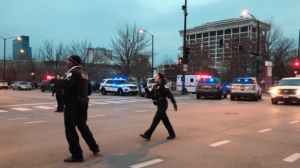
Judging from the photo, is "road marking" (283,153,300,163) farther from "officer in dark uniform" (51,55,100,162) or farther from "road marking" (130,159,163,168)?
"officer in dark uniform" (51,55,100,162)

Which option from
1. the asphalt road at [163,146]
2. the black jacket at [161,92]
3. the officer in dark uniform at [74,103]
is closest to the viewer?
the officer in dark uniform at [74,103]

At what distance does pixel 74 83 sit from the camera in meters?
5.56

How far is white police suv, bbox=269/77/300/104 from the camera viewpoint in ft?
59.8

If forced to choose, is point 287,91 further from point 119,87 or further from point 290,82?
point 119,87

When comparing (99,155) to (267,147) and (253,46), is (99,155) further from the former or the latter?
(253,46)

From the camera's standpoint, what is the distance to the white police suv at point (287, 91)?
18234 mm

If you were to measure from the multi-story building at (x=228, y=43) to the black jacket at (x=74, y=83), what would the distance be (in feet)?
91.5

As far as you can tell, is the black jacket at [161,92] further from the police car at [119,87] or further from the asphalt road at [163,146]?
the police car at [119,87]

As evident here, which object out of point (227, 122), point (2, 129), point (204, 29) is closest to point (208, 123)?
point (227, 122)

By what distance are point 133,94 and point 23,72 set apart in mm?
49931

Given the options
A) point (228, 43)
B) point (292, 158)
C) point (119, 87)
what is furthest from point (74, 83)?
point (228, 43)

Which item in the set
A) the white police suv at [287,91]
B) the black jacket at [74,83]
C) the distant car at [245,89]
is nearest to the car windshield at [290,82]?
the white police suv at [287,91]

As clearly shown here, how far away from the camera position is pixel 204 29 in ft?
436

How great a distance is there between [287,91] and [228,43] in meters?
46.6
